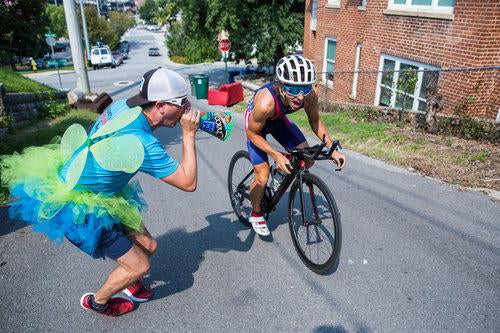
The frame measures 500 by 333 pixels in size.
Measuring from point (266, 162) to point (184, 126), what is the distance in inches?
61.3

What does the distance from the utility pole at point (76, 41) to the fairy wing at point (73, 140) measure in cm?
1400

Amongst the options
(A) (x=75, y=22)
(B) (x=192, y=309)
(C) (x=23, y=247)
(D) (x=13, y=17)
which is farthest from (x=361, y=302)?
(A) (x=75, y=22)

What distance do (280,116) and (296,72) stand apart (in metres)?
0.80

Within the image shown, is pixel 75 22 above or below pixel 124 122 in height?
above

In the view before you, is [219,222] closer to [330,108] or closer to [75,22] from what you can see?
[330,108]

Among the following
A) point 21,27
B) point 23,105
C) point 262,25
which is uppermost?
point 262,25

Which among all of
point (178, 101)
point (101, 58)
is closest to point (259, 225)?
point (178, 101)

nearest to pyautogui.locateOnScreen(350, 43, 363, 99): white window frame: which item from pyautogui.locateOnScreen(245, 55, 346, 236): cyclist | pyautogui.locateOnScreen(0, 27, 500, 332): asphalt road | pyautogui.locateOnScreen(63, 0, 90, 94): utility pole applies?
pyautogui.locateOnScreen(0, 27, 500, 332): asphalt road

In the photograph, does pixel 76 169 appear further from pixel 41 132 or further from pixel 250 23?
pixel 250 23

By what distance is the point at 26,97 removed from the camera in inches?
380

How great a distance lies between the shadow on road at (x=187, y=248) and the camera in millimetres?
3457

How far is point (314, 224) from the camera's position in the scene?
3.63m

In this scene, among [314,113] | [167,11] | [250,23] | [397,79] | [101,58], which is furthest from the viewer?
[101,58]

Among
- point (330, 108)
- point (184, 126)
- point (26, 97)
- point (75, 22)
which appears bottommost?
point (330, 108)
